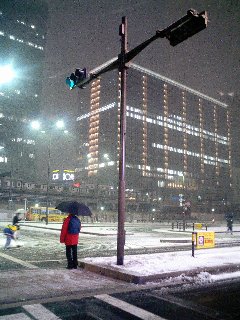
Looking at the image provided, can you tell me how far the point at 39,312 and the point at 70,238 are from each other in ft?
13.4

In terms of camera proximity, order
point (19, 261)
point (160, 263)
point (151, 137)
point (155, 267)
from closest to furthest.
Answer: point (155, 267)
point (160, 263)
point (19, 261)
point (151, 137)

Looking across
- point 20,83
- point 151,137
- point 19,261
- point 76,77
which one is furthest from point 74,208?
point 20,83

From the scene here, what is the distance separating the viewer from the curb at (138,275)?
8.34 meters

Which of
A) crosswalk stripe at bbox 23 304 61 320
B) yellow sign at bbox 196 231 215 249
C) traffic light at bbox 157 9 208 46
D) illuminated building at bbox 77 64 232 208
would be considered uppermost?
illuminated building at bbox 77 64 232 208

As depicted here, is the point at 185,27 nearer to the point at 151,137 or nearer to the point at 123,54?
the point at 123,54

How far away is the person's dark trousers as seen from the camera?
977cm

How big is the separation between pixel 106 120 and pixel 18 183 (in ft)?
331

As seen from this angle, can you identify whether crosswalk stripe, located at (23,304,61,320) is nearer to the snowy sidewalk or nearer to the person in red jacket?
the snowy sidewalk

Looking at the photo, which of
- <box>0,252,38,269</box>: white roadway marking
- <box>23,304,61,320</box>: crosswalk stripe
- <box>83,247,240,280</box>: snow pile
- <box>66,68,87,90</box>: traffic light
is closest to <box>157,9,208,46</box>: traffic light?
<box>66,68,87,90</box>: traffic light

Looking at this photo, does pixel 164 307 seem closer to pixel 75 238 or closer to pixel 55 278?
pixel 55 278

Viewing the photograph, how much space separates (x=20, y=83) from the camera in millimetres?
172500

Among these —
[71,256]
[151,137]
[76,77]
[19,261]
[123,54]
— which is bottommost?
[19,261]

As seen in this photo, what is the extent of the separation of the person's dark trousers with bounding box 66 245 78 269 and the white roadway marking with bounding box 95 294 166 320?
2964mm

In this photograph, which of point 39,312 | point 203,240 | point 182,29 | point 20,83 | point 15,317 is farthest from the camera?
point 20,83
